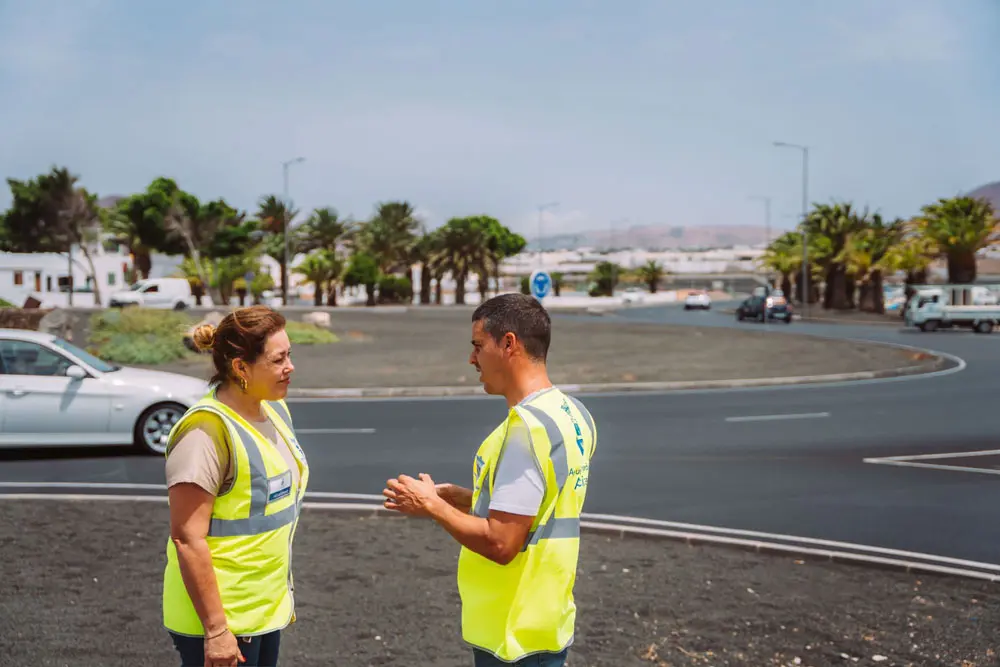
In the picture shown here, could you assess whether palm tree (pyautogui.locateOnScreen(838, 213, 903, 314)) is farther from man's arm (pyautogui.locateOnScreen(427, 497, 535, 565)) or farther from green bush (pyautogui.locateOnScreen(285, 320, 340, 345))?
man's arm (pyautogui.locateOnScreen(427, 497, 535, 565))

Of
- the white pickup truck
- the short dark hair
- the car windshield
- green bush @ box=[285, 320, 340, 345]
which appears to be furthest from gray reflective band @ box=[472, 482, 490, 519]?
the white pickup truck

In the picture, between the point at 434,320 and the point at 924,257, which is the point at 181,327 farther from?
the point at 924,257

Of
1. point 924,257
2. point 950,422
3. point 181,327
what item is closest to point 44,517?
point 950,422

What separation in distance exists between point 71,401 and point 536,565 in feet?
32.8

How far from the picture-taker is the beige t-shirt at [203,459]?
3125mm

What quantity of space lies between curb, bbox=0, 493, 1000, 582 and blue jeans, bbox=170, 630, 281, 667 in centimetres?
486

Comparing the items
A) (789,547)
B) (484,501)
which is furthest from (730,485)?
(484,501)

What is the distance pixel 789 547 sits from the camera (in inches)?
299

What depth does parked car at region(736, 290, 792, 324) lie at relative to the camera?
52.9 metres

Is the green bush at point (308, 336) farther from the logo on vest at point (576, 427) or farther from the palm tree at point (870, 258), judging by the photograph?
the palm tree at point (870, 258)

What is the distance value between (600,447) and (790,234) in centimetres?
8195

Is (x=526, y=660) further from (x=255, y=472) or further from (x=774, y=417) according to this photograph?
(x=774, y=417)

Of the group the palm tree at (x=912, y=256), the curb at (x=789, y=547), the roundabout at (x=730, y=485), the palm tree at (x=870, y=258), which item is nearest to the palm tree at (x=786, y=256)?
the palm tree at (x=870, y=258)

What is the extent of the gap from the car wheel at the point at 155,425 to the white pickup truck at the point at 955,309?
3811 cm
